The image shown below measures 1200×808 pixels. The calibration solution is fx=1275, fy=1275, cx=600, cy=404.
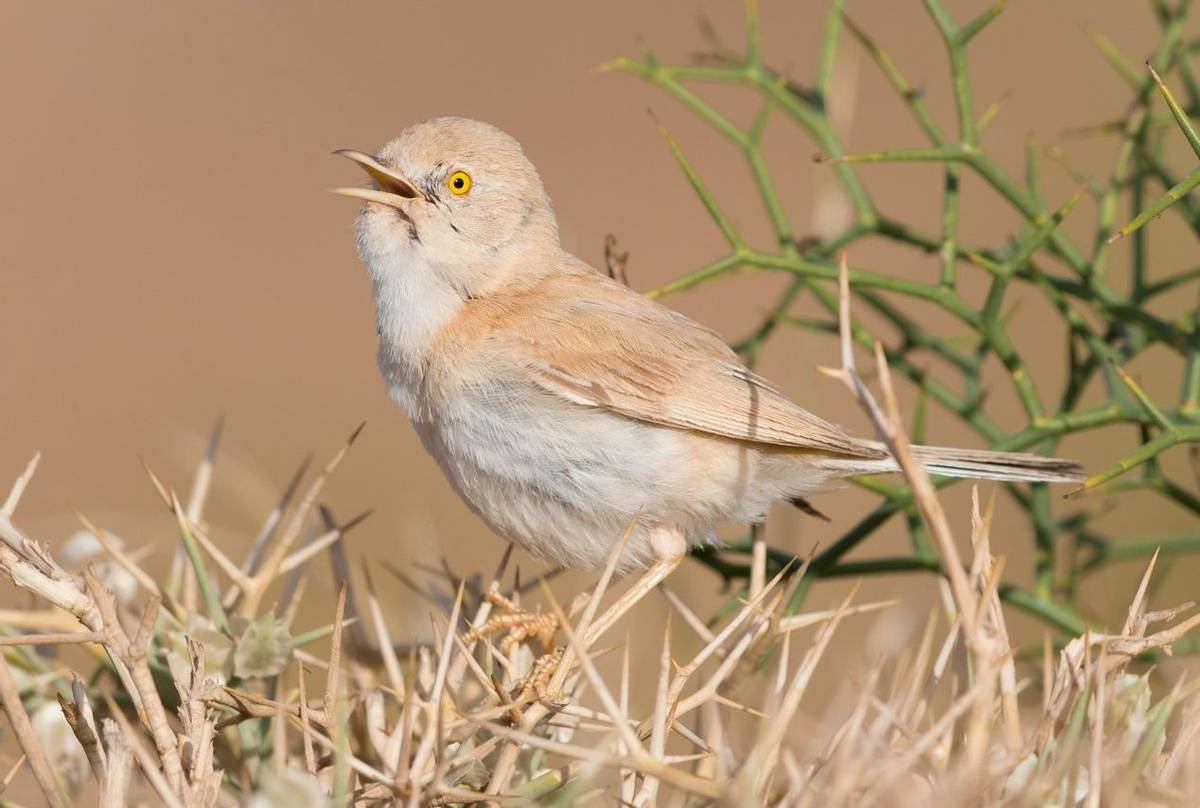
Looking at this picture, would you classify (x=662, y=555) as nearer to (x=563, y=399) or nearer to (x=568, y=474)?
(x=568, y=474)

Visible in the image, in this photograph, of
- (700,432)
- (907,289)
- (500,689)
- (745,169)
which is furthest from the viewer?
(745,169)

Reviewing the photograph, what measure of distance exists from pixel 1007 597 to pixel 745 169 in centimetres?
697

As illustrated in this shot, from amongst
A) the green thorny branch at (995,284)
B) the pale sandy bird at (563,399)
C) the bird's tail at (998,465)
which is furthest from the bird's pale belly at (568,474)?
the bird's tail at (998,465)

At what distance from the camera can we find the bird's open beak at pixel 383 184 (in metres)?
3.24

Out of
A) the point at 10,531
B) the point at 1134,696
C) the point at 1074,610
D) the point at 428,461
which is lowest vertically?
the point at 428,461

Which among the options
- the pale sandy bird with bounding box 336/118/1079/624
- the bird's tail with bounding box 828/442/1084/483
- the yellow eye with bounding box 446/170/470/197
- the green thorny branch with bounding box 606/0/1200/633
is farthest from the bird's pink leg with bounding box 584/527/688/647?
the yellow eye with bounding box 446/170/470/197

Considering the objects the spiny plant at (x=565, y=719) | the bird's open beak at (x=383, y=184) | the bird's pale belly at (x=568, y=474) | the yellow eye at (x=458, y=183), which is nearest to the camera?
the spiny plant at (x=565, y=719)

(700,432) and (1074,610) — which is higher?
(700,432)

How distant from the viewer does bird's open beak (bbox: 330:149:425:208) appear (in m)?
3.24

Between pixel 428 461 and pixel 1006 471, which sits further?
pixel 428 461

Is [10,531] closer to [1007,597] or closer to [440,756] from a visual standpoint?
[440,756]

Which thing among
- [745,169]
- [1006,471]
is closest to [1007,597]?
[1006,471]

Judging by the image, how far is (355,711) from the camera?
7.23ft

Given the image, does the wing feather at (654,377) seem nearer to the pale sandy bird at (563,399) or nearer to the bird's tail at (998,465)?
the pale sandy bird at (563,399)
